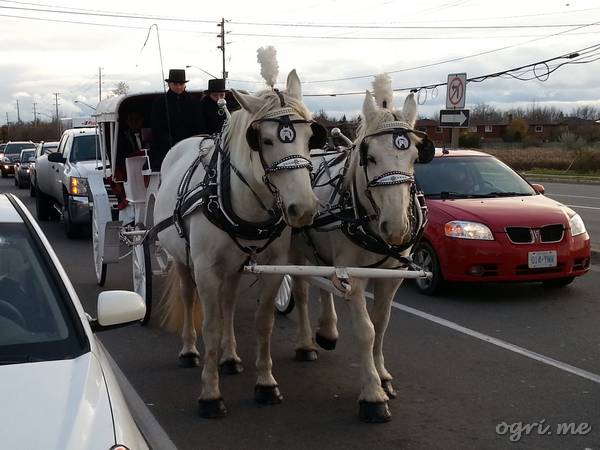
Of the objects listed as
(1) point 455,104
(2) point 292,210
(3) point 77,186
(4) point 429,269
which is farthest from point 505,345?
(3) point 77,186

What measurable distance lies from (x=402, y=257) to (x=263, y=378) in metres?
1.31

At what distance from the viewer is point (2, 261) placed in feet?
11.6

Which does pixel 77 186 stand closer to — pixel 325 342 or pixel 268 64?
pixel 325 342

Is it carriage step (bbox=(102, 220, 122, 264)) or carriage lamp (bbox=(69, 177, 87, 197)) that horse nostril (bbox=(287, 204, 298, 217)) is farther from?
carriage lamp (bbox=(69, 177, 87, 197))

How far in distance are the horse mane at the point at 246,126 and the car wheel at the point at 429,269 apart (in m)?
3.90

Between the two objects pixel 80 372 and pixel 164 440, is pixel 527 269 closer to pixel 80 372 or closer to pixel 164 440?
pixel 164 440

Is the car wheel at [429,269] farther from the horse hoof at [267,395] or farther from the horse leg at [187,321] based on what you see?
the horse hoof at [267,395]

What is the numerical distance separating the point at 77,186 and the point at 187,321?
832 cm

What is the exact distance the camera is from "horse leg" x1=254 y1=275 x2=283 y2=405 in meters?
5.02

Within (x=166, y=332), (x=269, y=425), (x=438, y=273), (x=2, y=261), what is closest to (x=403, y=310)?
(x=438, y=273)

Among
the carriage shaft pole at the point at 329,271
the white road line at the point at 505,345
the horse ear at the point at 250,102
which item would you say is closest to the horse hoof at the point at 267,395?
the carriage shaft pole at the point at 329,271

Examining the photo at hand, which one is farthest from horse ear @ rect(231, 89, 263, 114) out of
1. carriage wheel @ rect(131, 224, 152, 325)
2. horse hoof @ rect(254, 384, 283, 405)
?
carriage wheel @ rect(131, 224, 152, 325)

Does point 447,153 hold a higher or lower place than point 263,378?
higher

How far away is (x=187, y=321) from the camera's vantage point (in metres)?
6.05
